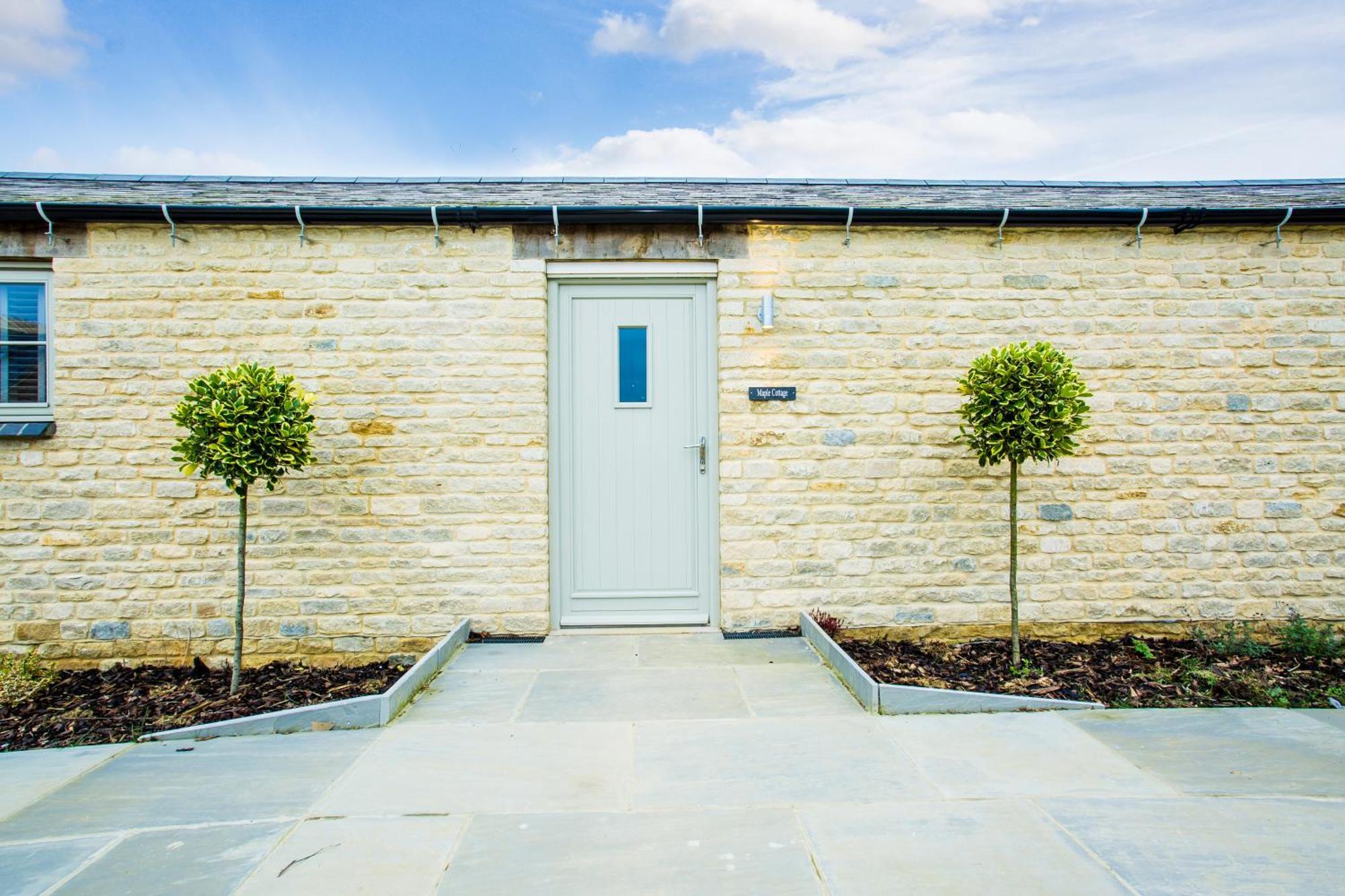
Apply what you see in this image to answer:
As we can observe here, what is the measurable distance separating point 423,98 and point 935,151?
1580 cm

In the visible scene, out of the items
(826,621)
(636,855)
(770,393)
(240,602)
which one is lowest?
(636,855)

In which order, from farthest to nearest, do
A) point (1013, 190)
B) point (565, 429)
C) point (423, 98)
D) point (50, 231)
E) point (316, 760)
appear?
point (423, 98), point (1013, 190), point (565, 429), point (50, 231), point (316, 760)

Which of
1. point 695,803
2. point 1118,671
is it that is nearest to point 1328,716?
point 1118,671

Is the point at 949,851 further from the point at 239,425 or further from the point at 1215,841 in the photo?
the point at 239,425

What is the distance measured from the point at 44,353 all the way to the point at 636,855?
5.51 m

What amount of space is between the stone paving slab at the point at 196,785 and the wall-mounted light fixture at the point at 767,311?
11.8 ft

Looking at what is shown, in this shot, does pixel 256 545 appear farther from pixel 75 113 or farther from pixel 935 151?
pixel 935 151

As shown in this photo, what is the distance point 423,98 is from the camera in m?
10.4

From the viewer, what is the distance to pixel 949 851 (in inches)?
102

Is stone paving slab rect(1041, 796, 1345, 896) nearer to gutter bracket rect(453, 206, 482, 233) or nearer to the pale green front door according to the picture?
the pale green front door

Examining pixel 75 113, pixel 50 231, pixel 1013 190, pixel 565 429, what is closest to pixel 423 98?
pixel 75 113

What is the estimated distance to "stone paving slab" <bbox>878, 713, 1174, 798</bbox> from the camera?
309cm

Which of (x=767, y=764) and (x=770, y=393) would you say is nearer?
(x=767, y=764)

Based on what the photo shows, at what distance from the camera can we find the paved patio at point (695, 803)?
246cm
